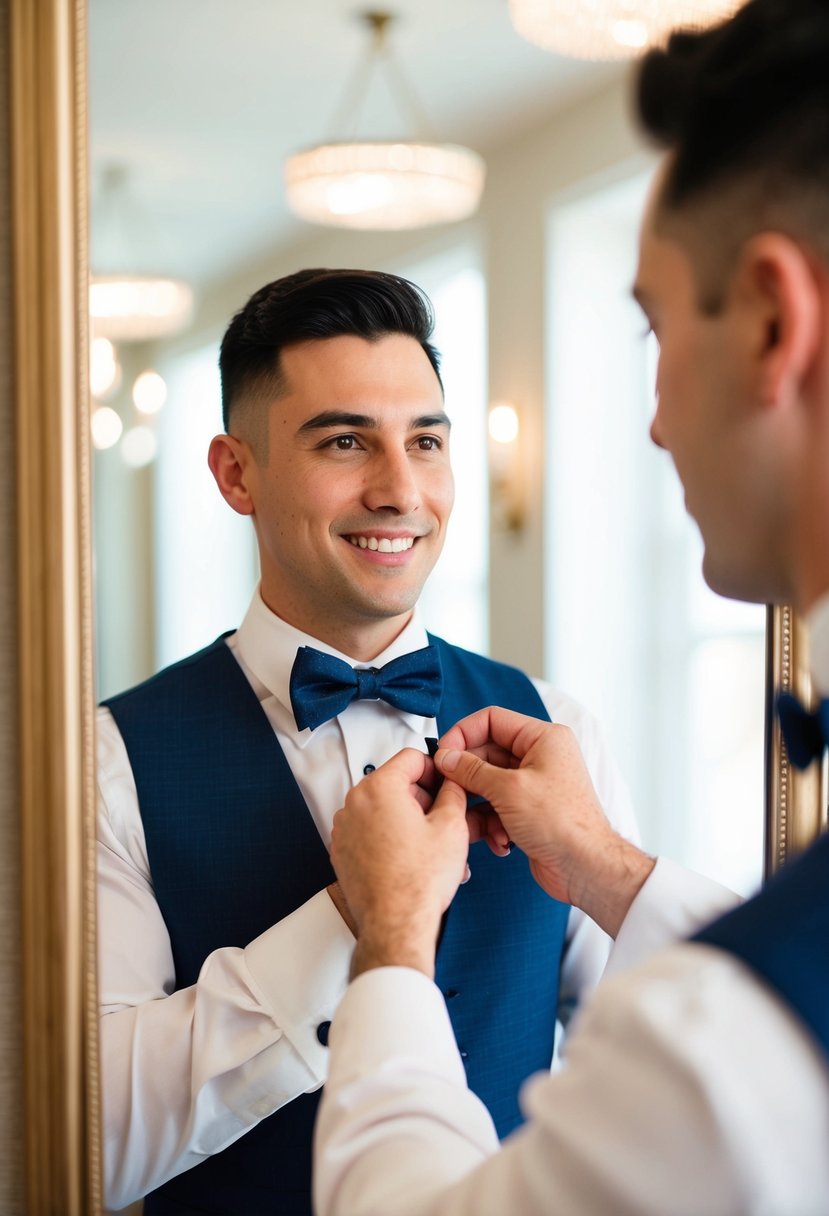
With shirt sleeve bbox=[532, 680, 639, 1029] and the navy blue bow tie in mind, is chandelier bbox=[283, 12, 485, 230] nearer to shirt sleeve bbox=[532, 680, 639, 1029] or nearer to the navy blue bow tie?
shirt sleeve bbox=[532, 680, 639, 1029]

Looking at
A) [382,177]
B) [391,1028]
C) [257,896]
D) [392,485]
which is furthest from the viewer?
[382,177]

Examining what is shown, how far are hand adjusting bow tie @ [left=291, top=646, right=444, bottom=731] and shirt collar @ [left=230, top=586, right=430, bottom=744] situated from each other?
40 millimetres

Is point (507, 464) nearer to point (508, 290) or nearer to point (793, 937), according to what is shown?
point (508, 290)

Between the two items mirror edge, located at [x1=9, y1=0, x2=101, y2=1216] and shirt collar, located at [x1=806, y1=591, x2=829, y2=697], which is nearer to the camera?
shirt collar, located at [x1=806, y1=591, x2=829, y2=697]

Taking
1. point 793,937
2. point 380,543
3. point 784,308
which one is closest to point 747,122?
point 784,308

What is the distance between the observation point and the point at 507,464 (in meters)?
1.56

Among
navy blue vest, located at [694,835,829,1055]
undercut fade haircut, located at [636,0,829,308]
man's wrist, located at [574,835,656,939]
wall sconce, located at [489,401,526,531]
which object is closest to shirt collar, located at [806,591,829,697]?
navy blue vest, located at [694,835,829,1055]

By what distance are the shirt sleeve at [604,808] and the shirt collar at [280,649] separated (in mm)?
175

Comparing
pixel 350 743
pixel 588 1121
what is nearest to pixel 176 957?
pixel 350 743

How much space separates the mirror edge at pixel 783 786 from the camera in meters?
1.46

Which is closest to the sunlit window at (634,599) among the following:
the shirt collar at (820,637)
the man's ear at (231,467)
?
the man's ear at (231,467)

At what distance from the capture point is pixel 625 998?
0.76 m

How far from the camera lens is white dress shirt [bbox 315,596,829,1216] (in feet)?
2.28

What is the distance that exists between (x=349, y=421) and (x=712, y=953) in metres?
0.89
